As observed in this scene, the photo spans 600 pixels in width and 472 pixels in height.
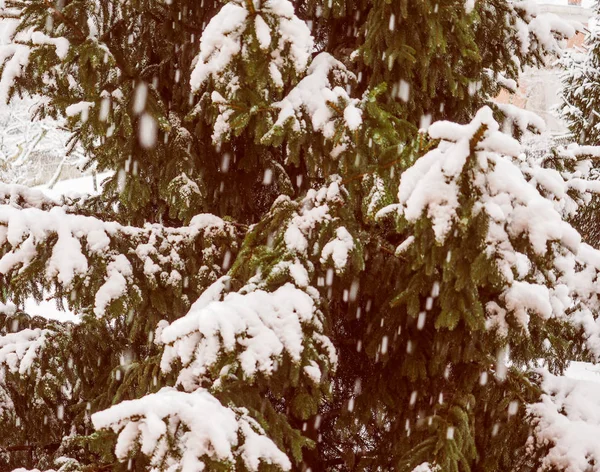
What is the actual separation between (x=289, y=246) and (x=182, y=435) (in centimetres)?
103

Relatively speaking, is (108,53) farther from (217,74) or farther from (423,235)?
(423,235)

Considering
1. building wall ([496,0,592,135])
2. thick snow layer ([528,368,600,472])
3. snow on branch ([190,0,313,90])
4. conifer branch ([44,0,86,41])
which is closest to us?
snow on branch ([190,0,313,90])

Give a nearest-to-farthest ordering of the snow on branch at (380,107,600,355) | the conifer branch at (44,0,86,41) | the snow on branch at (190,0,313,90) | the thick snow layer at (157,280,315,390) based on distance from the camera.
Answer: the snow on branch at (380,107,600,355)
the thick snow layer at (157,280,315,390)
the snow on branch at (190,0,313,90)
the conifer branch at (44,0,86,41)

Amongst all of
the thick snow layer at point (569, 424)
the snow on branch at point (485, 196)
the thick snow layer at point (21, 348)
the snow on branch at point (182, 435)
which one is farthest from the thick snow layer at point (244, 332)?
the thick snow layer at point (21, 348)

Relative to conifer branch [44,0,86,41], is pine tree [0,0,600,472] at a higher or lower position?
lower

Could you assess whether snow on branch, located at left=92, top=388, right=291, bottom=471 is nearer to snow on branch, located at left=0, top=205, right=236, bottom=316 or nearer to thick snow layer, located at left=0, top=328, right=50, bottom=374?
snow on branch, located at left=0, top=205, right=236, bottom=316

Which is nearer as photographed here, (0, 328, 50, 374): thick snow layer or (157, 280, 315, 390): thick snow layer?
(157, 280, 315, 390): thick snow layer

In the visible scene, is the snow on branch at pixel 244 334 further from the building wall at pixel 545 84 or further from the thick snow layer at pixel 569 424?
the building wall at pixel 545 84

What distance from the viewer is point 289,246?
99.5 inches

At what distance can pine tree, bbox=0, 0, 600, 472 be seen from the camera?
1.88 metres

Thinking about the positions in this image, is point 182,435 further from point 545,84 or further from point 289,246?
point 545,84

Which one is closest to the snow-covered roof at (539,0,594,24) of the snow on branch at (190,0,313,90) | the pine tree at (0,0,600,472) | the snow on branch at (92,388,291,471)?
the pine tree at (0,0,600,472)

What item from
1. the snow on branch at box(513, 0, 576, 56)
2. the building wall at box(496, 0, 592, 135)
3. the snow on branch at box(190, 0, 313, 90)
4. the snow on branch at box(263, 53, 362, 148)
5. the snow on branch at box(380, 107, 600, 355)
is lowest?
Answer: the snow on branch at box(380, 107, 600, 355)

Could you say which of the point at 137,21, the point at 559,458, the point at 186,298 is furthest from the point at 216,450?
the point at 137,21
